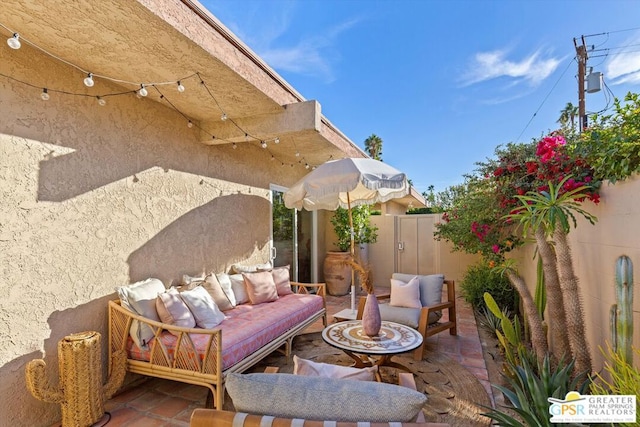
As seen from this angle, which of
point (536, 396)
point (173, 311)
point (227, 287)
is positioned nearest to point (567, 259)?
point (536, 396)

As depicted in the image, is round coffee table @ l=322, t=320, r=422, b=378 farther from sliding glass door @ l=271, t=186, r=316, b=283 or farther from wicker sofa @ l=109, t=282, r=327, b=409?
sliding glass door @ l=271, t=186, r=316, b=283

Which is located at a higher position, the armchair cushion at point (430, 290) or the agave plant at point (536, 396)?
the armchair cushion at point (430, 290)

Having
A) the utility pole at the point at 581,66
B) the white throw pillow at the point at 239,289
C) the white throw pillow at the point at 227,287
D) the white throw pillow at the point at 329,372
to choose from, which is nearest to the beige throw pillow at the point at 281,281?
the white throw pillow at the point at 239,289

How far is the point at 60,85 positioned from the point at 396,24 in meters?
8.42

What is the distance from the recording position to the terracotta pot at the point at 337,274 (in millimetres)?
8062

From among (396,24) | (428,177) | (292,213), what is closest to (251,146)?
(292,213)

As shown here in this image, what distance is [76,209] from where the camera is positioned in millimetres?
3137

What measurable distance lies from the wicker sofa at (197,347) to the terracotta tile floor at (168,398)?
29 centimetres

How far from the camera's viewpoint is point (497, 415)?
2.03 metres

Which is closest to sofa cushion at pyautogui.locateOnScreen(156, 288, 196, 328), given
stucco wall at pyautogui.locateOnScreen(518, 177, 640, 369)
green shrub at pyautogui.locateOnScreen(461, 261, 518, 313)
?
stucco wall at pyautogui.locateOnScreen(518, 177, 640, 369)

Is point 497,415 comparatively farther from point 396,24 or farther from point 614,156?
point 396,24

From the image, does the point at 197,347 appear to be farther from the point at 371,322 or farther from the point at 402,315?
the point at 402,315

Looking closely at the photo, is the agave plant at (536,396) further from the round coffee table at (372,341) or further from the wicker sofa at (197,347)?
the wicker sofa at (197,347)

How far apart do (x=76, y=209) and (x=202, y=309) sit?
1694mm
